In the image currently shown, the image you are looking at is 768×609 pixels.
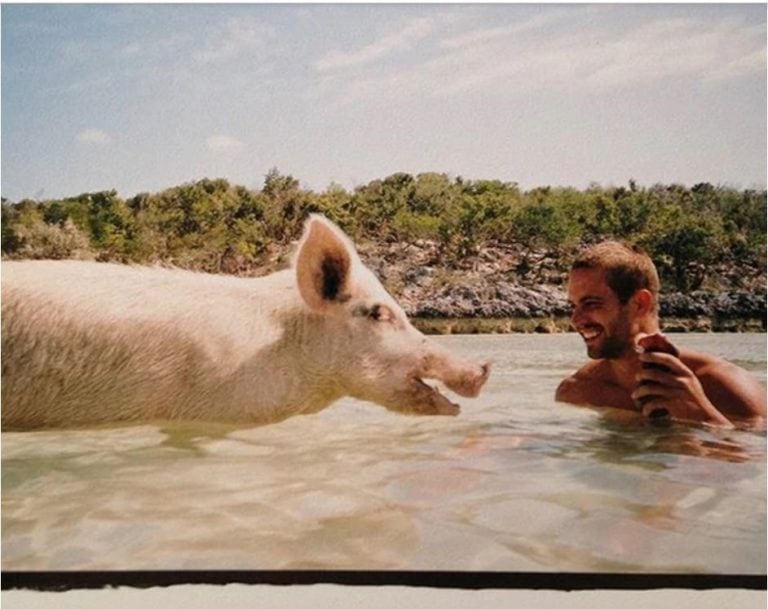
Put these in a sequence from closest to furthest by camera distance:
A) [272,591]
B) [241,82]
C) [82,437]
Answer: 1. [272,591]
2. [82,437]
3. [241,82]

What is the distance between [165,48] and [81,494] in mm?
1210

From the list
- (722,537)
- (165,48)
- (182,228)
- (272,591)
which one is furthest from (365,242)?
(722,537)

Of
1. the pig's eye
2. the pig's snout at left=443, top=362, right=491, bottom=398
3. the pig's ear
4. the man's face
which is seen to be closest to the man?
the man's face

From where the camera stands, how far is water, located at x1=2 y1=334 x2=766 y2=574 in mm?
2184

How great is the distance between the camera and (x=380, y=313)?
7.73 ft

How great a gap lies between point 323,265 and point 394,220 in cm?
23

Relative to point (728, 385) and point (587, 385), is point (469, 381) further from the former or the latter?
point (728, 385)

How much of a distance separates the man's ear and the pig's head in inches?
17.1

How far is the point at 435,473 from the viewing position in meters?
2.29

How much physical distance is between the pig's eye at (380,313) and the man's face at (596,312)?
0.49m

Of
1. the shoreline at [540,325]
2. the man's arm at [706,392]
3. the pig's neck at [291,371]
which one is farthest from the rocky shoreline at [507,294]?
the pig's neck at [291,371]

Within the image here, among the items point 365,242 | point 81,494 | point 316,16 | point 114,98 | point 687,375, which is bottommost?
point 81,494

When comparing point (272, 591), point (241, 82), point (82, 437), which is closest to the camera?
point (272, 591)

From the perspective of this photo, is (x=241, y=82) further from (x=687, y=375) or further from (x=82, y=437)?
(x=687, y=375)
